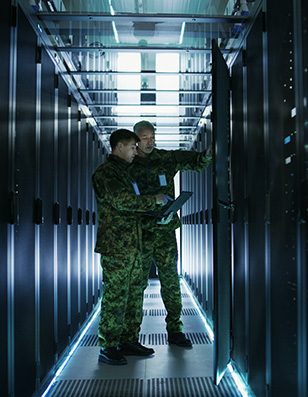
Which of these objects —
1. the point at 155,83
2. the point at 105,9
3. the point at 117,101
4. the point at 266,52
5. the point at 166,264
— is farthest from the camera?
the point at 117,101

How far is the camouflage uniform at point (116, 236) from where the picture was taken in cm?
332

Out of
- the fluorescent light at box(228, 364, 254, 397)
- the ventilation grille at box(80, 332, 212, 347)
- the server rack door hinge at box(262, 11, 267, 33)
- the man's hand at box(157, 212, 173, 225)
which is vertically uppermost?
the server rack door hinge at box(262, 11, 267, 33)

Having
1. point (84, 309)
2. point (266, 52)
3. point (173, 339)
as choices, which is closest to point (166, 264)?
point (173, 339)

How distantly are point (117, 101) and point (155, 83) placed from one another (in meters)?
0.66

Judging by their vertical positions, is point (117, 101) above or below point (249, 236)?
above

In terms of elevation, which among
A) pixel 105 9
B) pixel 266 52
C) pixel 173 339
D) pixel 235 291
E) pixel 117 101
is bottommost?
pixel 173 339

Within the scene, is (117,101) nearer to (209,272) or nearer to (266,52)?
(209,272)

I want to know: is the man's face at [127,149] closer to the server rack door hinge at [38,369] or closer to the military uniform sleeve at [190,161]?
the military uniform sleeve at [190,161]

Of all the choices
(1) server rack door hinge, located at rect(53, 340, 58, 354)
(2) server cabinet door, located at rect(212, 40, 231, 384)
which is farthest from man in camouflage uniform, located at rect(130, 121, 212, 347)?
(2) server cabinet door, located at rect(212, 40, 231, 384)

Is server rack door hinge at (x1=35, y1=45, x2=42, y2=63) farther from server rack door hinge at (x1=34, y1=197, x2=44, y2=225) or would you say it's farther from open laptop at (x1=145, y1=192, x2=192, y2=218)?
open laptop at (x1=145, y1=192, x2=192, y2=218)

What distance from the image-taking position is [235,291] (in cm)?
320

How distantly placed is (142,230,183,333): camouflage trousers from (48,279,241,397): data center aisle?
0.32 meters

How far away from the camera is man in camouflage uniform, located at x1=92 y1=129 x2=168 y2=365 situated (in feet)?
10.9

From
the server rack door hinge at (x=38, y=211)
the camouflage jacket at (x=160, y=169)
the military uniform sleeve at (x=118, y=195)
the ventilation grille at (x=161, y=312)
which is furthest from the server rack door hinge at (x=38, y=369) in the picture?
the ventilation grille at (x=161, y=312)
